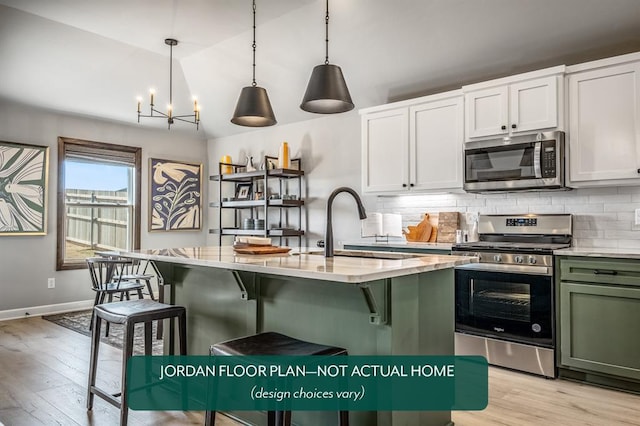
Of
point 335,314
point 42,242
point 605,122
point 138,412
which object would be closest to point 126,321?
point 138,412

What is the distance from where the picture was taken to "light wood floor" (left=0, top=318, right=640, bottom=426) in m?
2.52

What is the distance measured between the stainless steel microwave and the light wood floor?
56.7 inches

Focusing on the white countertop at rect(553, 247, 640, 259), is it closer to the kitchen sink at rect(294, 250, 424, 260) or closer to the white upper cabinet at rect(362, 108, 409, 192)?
the kitchen sink at rect(294, 250, 424, 260)

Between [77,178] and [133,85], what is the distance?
138 cm

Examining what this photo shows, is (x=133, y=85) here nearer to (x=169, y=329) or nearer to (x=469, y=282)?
(x=169, y=329)

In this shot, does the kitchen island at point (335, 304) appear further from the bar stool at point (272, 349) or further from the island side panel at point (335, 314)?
the bar stool at point (272, 349)

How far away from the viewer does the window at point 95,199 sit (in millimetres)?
5426

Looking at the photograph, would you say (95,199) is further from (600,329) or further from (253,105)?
(600,329)

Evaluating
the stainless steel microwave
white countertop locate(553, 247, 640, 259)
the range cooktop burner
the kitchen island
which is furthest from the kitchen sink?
the stainless steel microwave

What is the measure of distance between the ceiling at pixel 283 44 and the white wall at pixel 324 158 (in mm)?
275

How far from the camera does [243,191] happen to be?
20.4 feet

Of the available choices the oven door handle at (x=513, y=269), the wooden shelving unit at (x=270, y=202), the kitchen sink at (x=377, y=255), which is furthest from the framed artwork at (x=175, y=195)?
the oven door handle at (x=513, y=269)

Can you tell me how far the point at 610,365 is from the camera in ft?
9.75

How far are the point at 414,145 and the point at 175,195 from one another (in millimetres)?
3782
